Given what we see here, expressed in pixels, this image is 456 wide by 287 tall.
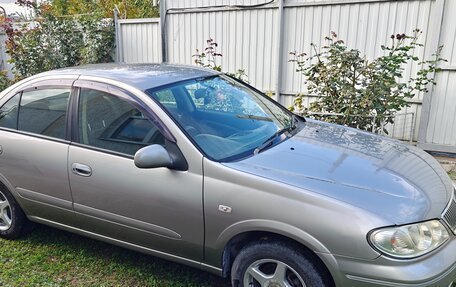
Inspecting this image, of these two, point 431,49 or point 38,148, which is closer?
point 38,148

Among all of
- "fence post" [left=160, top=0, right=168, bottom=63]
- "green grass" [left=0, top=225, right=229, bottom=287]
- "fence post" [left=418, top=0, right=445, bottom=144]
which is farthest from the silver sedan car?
"fence post" [left=160, top=0, right=168, bottom=63]

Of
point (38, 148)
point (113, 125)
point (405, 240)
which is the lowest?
point (405, 240)

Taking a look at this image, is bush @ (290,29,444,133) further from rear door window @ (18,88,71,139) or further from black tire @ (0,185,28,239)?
black tire @ (0,185,28,239)

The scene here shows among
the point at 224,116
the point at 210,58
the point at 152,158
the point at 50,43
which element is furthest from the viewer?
the point at 50,43

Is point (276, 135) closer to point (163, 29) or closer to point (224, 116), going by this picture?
Result: point (224, 116)

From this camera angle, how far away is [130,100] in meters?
2.83

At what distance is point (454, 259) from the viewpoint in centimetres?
217

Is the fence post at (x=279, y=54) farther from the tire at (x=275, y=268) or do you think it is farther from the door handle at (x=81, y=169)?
the tire at (x=275, y=268)

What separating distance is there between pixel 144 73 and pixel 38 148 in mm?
1071

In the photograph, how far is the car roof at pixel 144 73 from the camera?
296 cm

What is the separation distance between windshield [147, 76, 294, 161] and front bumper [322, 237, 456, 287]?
98 cm

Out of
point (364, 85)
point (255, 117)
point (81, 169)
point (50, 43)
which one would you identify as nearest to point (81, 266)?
point (81, 169)

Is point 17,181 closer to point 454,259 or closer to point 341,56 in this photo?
point 454,259

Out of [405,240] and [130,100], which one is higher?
[130,100]
